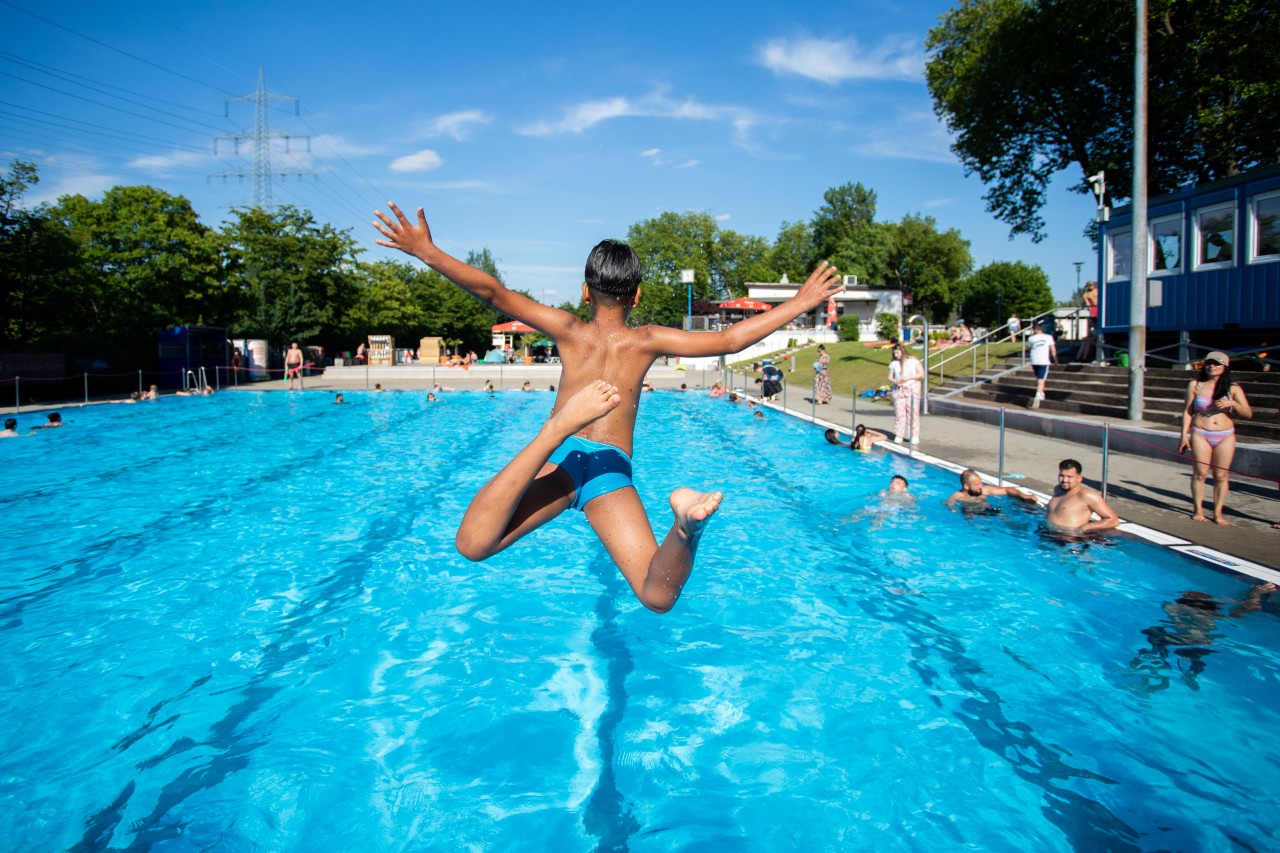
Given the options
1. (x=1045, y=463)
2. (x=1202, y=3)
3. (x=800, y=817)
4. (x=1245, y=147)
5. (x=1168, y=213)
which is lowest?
(x=800, y=817)

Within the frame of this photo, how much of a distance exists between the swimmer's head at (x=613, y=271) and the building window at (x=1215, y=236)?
18879 mm

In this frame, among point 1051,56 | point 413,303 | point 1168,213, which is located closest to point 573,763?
point 1168,213

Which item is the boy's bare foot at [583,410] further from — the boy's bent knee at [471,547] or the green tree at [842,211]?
the green tree at [842,211]

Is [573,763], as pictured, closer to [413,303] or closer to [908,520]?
[908,520]

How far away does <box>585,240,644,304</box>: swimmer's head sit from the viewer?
11.3ft

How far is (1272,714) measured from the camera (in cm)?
498

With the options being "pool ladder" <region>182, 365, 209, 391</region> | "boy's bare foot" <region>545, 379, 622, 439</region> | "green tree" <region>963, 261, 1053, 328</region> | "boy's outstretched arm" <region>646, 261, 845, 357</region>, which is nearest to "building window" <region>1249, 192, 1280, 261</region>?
"boy's outstretched arm" <region>646, 261, 845, 357</region>

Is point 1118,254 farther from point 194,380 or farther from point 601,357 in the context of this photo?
point 194,380

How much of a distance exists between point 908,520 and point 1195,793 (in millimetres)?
6178

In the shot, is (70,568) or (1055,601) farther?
(70,568)

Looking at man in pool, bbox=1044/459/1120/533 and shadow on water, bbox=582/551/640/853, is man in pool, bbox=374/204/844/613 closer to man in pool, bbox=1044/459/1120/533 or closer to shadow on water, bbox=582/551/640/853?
shadow on water, bbox=582/551/640/853

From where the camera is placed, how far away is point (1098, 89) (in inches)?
1188

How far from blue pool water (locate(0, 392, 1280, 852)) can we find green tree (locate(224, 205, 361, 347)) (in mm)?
35536

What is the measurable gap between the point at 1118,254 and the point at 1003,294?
215 ft
